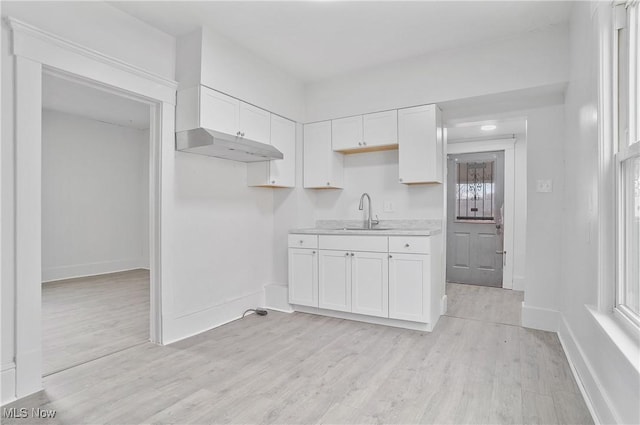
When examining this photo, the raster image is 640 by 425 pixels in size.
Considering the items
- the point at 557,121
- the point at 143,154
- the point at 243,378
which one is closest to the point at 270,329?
the point at 243,378

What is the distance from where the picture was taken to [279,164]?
3.70 m

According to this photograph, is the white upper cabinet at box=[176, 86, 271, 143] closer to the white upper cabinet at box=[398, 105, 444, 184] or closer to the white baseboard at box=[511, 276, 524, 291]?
the white upper cabinet at box=[398, 105, 444, 184]

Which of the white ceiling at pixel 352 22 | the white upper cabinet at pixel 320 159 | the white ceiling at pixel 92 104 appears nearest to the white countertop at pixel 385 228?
the white upper cabinet at pixel 320 159

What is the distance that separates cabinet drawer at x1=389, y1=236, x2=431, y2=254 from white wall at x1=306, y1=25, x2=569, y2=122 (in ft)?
4.52

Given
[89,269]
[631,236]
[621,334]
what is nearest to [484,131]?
[631,236]

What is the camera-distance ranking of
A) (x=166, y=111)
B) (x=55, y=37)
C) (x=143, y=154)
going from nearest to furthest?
1. (x=55, y=37)
2. (x=166, y=111)
3. (x=143, y=154)

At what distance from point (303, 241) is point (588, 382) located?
2482 mm

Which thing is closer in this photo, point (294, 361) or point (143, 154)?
point (294, 361)

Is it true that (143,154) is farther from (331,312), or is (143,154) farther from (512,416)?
(512,416)

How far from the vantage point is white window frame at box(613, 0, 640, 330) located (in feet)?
5.09

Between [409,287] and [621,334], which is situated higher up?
[621,334]

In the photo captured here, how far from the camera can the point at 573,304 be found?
2494mm

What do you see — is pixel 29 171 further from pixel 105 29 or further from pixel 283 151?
pixel 283 151

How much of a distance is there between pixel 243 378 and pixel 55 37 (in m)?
2.46
